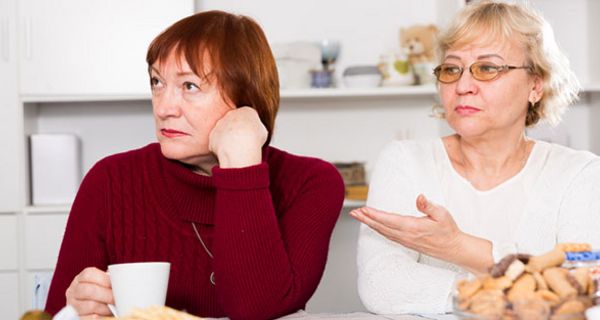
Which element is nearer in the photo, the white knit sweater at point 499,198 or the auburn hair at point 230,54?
the auburn hair at point 230,54

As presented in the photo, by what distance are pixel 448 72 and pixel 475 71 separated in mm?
58

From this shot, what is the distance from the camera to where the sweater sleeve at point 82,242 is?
5.10 feet

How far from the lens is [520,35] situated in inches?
75.2

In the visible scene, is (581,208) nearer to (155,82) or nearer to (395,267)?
(395,267)

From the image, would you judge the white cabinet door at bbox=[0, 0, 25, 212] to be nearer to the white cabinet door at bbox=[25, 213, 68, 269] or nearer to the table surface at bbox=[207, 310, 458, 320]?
the white cabinet door at bbox=[25, 213, 68, 269]

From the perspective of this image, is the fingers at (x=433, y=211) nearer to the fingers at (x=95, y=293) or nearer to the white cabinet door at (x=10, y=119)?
the fingers at (x=95, y=293)

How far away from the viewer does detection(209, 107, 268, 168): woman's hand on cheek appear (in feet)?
4.81

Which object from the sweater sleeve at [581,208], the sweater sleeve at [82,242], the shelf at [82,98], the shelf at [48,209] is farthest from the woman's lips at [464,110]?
the shelf at [48,209]

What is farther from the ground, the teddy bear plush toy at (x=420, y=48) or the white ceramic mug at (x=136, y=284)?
the teddy bear plush toy at (x=420, y=48)

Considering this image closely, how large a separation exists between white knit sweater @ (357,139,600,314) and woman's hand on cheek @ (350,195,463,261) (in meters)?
0.13

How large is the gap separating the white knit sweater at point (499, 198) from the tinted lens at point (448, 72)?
17cm

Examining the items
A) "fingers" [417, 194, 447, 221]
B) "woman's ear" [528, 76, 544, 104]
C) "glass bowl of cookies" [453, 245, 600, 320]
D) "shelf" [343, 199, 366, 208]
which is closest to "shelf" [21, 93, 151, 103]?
"shelf" [343, 199, 366, 208]

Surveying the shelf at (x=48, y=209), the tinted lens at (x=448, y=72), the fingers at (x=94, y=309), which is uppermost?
the tinted lens at (x=448, y=72)

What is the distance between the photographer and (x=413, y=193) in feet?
6.06
